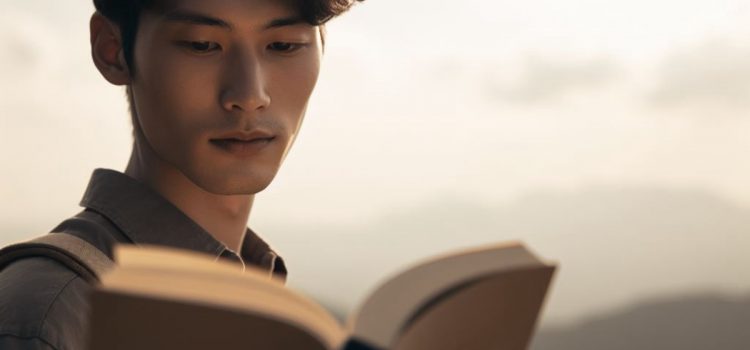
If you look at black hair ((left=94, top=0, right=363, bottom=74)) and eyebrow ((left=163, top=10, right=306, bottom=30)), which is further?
black hair ((left=94, top=0, right=363, bottom=74))

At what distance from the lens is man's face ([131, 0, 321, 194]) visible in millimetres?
2707

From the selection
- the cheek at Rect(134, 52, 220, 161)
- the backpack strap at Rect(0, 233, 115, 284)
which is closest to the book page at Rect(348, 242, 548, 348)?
the backpack strap at Rect(0, 233, 115, 284)

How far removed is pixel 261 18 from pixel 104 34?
→ 22.9 inches

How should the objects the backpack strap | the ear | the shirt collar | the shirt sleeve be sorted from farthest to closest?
the ear
the shirt collar
the backpack strap
the shirt sleeve

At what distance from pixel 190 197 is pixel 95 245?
0.32m

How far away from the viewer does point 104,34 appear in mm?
3033

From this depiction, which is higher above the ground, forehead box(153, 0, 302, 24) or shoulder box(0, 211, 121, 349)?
forehead box(153, 0, 302, 24)

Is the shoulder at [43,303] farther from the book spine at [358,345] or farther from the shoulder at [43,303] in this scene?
the book spine at [358,345]

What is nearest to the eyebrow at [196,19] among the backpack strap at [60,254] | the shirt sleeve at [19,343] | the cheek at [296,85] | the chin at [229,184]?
the cheek at [296,85]

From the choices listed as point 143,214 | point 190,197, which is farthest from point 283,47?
point 143,214

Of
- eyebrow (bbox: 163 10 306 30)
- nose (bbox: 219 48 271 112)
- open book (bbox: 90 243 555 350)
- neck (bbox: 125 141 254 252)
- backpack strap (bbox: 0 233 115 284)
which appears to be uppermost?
eyebrow (bbox: 163 10 306 30)

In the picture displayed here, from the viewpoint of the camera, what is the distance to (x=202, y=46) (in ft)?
8.94

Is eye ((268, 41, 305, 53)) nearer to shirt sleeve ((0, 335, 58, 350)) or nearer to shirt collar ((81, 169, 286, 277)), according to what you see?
shirt collar ((81, 169, 286, 277))

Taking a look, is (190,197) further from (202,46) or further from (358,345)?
(358,345)
